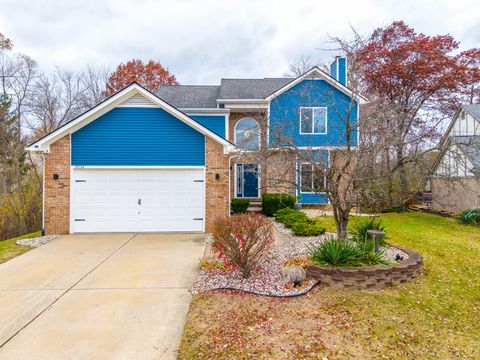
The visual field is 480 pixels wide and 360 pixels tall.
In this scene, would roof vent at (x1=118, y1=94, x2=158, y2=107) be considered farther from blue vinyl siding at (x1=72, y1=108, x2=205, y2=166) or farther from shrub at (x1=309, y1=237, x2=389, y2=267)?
shrub at (x1=309, y1=237, x2=389, y2=267)

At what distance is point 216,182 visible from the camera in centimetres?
1030

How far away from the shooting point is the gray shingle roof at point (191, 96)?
656 inches

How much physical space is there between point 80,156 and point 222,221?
709 cm

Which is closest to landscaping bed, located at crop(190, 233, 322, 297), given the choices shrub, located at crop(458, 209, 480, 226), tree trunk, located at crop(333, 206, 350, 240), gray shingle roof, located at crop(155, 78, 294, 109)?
tree trunk, located at crop(333, 206, 350, 240)

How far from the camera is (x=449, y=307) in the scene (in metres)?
4.60

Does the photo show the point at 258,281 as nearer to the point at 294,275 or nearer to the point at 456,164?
the point at 294,275

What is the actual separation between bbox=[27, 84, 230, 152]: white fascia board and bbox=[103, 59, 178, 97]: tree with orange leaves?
21051mm

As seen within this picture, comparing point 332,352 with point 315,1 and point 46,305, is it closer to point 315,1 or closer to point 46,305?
point 46,305

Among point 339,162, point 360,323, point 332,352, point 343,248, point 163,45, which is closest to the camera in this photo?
point 332,352

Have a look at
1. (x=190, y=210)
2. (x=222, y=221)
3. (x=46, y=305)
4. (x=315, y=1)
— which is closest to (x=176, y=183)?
(x=190, y=210)

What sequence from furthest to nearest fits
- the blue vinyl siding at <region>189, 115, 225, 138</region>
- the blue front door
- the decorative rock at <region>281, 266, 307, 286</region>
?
the blue front door
the blue vinyl siding at <region>189, 115, 225, 138</region>
the decorative rock at <region>281, 266, 307, 286</region>

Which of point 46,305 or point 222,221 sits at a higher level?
point 222,221

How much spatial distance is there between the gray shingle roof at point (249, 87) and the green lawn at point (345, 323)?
13553 millimetres

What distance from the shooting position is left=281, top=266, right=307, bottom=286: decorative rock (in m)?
5.32
